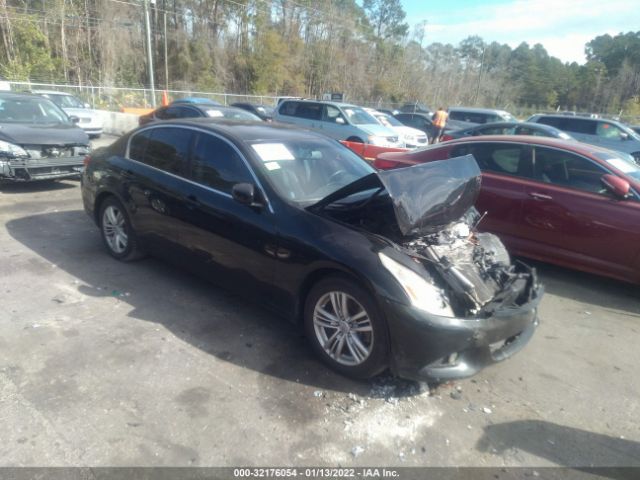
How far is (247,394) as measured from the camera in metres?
3.08

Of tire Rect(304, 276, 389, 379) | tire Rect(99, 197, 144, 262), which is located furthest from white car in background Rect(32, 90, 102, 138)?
tire Rect(304, 276, 389, 379)

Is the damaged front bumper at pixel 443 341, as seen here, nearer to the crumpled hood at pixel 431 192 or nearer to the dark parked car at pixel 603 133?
the crumpled hood at pixel 431 192

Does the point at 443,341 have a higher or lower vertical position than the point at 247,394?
higher

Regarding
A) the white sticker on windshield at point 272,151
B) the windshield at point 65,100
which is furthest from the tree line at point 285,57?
the white sticker on windshield at point 272,151

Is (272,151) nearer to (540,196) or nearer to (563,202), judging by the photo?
A: (540,196)

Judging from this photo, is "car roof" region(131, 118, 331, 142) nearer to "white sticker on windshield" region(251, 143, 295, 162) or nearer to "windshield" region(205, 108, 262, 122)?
"white sticker on windshield" region(251, 143, 295, 162)

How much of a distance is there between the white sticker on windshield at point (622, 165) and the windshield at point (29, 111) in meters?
9.55

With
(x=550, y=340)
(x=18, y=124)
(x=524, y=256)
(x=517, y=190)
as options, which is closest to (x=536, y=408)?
(x=550, y=340)

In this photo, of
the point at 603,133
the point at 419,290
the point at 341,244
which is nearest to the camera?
the point at 419,290

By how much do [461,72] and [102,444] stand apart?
6913 centimetres

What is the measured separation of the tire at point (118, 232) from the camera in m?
4.98

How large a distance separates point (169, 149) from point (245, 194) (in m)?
1.47

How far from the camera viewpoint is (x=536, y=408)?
314cm

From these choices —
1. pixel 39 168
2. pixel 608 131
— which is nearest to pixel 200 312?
pixel 39 168
